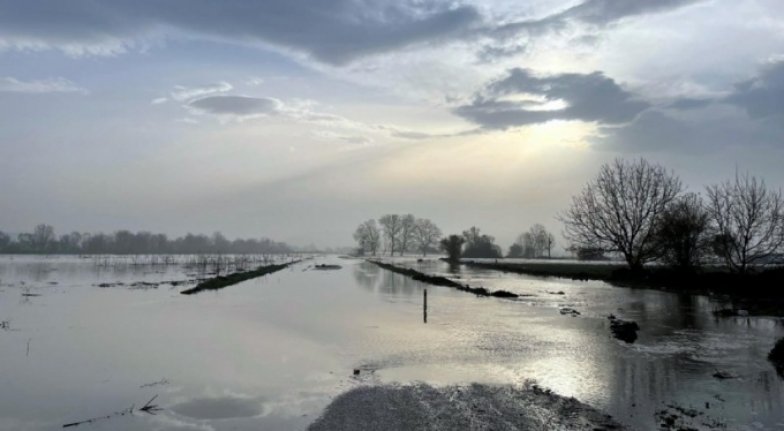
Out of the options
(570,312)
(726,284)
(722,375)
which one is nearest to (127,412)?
(722,375)

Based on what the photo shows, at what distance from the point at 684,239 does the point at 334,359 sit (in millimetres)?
34578

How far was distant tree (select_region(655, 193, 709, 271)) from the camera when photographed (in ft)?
128

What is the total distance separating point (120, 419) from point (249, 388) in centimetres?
264

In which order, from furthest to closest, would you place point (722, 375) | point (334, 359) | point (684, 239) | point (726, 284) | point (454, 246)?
point (454, 246) → point (684, 239) → point (726, 284) → point (334, 359) → point (722, 375)

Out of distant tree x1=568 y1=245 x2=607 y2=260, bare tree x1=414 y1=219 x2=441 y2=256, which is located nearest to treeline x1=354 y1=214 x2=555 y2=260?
bare tree x1=414 y1=219 x2=441 y2=256

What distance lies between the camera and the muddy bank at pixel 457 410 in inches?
331

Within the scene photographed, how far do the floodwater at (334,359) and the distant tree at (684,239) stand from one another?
14.6 metres

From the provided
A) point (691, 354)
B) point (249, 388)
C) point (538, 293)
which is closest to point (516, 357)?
point (691, 354)

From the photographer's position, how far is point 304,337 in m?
17.5

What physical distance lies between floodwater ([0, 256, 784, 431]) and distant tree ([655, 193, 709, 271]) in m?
14.6

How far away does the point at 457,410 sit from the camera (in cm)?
923

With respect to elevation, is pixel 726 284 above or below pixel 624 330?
above

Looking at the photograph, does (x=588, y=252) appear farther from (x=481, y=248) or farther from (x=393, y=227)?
(x=393, y=227)

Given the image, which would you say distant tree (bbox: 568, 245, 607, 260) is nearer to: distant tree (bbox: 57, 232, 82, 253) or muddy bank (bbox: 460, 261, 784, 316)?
muddy bank (bbox: 460, 261, 784, 316)
